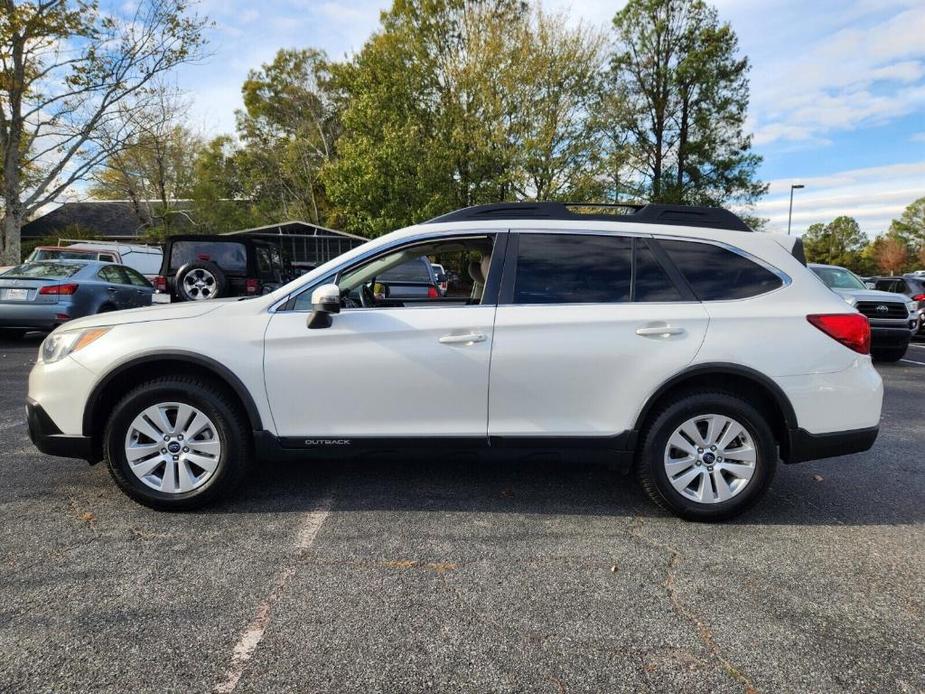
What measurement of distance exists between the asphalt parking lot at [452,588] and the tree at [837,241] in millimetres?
82936

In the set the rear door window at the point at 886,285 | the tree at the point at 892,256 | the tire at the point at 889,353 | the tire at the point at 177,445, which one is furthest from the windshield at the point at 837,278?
the tree at the point at 892,256

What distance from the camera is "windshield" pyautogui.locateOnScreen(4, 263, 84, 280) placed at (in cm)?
973

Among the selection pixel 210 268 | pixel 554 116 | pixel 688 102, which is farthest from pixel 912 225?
pixel 210 268

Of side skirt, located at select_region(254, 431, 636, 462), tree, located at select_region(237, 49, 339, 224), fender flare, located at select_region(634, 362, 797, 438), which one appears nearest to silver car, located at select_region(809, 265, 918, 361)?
fender flare, located at select_region(634, 362, 797, 438)

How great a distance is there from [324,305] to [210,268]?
7.86 meters

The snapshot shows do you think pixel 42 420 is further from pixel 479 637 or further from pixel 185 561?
pixel 479 637

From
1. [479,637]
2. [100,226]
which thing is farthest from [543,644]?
[100,226]

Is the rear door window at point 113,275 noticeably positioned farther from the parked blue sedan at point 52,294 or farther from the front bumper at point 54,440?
the front bumper at point 54,440

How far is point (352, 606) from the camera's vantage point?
102 inches

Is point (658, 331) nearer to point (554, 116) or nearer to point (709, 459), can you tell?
point (709, 459)

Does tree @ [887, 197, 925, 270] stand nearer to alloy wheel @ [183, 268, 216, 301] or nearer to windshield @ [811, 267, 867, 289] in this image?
windshield @ [811, 267, 867, 289]

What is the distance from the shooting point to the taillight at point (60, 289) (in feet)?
31.2

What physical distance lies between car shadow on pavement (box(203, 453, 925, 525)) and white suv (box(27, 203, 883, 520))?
27 cm

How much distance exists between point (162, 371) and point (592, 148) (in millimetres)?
22933
